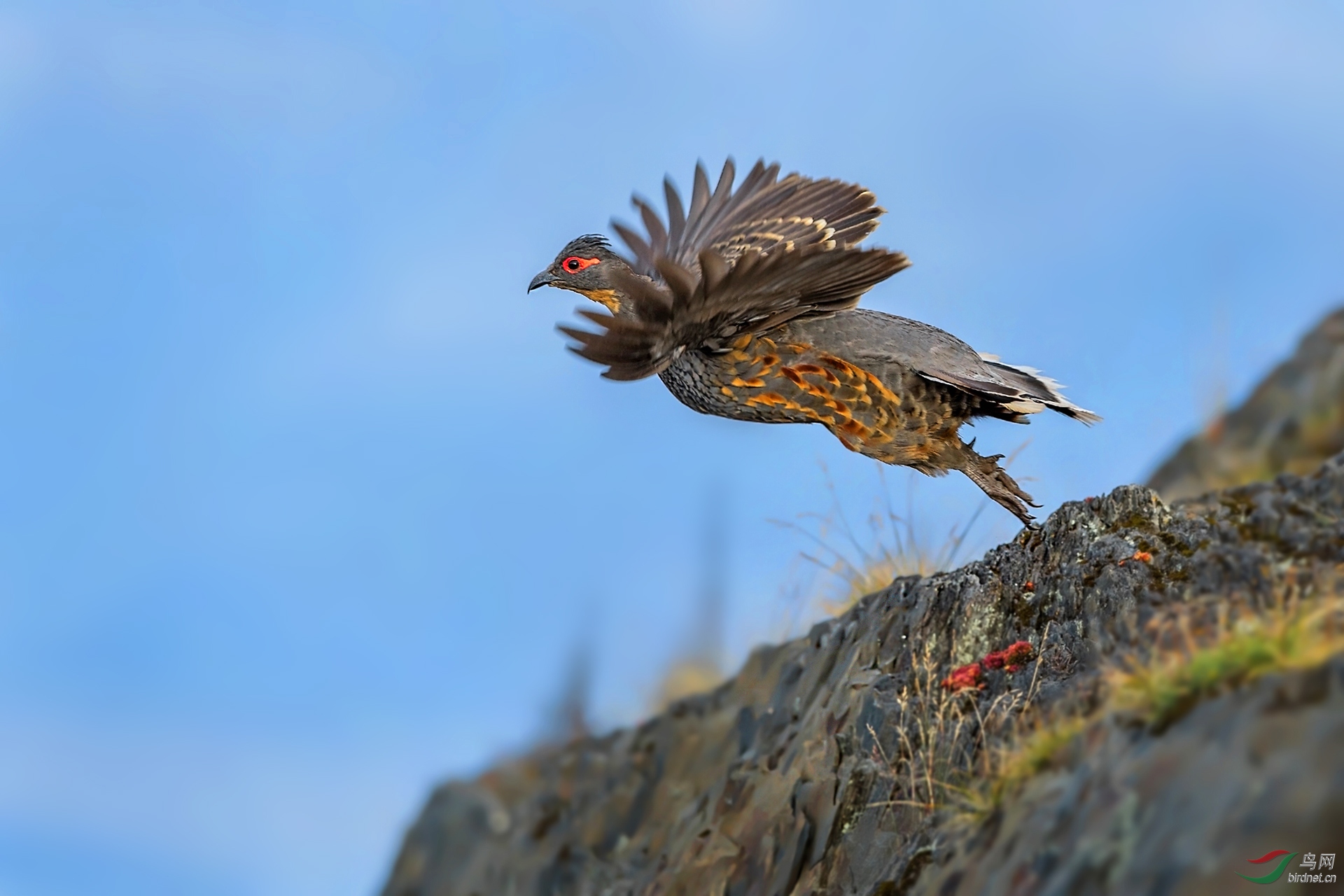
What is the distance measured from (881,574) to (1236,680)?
465 centimetres

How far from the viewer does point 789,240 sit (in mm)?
8219

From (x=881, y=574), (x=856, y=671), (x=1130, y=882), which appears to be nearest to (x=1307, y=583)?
(x=1130, y=882)

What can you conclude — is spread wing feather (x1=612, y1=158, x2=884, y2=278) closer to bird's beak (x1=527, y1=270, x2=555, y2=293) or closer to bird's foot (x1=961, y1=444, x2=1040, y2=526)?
bird's beak (x1=527, y1=270, x2=555, y2=293)

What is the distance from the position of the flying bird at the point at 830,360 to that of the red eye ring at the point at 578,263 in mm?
305

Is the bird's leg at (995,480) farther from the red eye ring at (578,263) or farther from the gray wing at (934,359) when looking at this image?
the red eye ring at (578,263)

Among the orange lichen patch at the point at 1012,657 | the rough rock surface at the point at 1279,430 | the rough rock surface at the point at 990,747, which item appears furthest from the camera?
the rough rock surface at the point at 1279,430

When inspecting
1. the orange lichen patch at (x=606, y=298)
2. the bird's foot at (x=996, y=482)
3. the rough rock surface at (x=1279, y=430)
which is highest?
the orange lichen patch at (x=606, y=298)

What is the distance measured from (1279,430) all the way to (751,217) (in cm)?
846

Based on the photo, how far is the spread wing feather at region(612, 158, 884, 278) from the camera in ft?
27.3

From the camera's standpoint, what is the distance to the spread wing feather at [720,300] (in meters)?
6.34

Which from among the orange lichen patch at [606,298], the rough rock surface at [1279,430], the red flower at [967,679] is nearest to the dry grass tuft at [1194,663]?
the red flower at [967,679]

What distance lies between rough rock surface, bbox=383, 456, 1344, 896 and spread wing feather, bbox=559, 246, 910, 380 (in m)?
1.64

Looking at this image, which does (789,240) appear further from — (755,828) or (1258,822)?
(1258,822)

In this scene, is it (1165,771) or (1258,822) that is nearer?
(1258,822)
